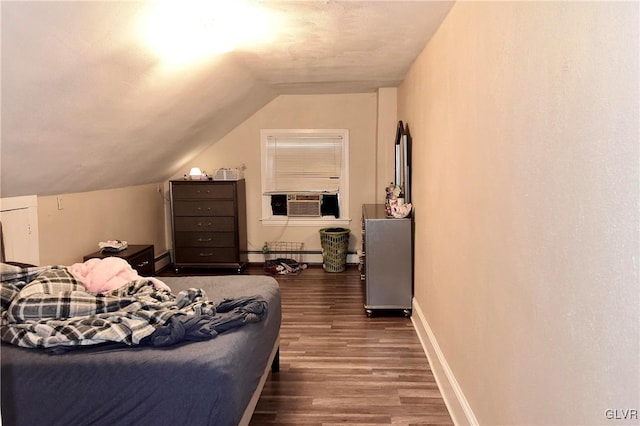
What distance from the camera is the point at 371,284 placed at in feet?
14.0

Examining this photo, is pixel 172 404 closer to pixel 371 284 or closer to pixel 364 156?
pixel 371 284

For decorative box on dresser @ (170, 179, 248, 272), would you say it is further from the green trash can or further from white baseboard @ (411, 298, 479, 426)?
white baseboard @ (411, 298, 479, 426)

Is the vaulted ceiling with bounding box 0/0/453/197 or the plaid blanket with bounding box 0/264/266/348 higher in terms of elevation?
the vaulted ceiling with bounding box 0/0/453/197

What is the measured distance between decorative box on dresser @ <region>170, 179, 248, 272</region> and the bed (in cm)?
390

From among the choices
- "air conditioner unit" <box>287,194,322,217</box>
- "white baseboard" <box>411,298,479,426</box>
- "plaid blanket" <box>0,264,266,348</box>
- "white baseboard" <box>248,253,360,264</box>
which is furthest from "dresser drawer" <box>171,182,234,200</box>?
"plaid blanket" <box>0,264,266,348</box>

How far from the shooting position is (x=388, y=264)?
14.0ft

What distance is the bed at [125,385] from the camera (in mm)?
1836

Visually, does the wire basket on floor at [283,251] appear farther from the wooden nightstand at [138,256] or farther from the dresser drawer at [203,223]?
the wooden nightstand at [138,256]

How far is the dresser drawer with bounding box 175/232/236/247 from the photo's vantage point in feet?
19.4

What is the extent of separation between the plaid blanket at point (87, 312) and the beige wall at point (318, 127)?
12.9 feet

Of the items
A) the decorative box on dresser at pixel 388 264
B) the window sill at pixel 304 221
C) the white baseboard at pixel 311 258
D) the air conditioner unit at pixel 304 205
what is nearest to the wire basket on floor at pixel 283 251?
the white baseboard at pixel 311 258

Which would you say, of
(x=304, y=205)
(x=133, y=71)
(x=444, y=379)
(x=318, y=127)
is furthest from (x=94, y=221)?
(x=444, y=379)

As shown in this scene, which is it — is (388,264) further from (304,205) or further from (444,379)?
(304,205)

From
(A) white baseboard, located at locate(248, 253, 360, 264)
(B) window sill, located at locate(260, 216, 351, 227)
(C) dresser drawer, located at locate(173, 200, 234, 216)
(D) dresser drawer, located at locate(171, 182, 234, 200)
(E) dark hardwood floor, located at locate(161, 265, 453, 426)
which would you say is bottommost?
(E) dark hardwood floor, located at locate(161, 265, 453, 426)
